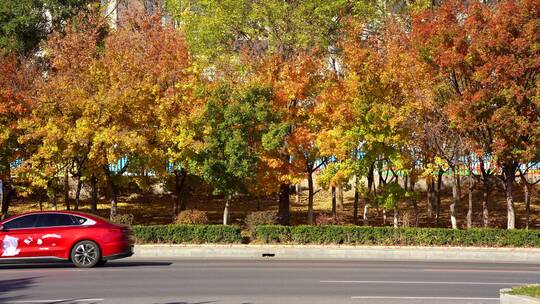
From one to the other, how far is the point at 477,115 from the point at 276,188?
8222mm

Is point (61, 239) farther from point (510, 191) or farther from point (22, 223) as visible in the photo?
point (510, 191)

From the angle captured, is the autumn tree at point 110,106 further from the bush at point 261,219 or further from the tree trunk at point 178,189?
the bush at point 261,219

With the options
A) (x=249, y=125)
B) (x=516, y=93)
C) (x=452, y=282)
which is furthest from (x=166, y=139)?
(x=452, y=282)

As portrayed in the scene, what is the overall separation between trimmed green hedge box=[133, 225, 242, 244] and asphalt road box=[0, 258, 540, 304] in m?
4.98

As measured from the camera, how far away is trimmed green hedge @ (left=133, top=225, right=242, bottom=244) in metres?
26.6

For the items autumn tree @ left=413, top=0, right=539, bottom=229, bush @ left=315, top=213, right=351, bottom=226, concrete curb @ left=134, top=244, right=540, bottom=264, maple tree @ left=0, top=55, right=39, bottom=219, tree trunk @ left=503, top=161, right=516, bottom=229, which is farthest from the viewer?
bush @ left=315, top=213, right=351, bottom=226

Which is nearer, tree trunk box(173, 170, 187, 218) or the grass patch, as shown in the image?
the grass patch

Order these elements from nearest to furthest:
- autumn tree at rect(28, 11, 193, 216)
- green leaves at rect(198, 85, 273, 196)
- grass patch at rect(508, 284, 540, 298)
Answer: grass patch at rect(508, 284, 540, 298) → autumn tree at rect(28, 11, 193, 216) → green leaves at rect(198, 85, 273, 196)

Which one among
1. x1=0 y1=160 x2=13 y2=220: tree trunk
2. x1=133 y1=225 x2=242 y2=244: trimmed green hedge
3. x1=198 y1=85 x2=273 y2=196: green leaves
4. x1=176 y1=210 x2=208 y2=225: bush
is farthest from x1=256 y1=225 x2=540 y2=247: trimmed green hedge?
x1=0 y1=160 x2=13 y2=220: tree trunk

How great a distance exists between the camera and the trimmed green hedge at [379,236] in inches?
1042

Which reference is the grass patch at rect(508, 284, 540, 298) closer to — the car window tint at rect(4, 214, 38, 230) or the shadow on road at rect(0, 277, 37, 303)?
the shadow on road at rect(0, 277, 37, 303)

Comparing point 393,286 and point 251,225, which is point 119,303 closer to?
point 393,286

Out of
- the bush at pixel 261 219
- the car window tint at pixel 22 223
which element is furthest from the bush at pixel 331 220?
the car window tint at pixel 22 223

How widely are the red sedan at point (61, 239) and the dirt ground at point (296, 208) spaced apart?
1507cm
